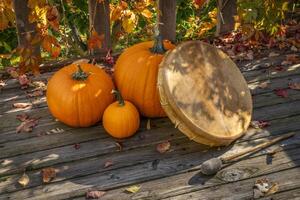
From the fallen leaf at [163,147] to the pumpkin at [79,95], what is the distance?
0.50 meters

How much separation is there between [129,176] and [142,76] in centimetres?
75

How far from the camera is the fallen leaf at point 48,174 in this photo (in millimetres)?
2746

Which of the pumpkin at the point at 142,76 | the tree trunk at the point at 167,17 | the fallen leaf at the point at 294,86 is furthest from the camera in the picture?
the tree trunk at the point at 167,17

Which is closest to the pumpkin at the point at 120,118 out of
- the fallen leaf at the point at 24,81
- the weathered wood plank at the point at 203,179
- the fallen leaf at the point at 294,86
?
the weathered wood plank at the point at 203,179

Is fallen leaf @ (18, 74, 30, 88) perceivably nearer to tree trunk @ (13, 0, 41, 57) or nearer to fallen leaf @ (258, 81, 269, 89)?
tree trunk @ (13, 0, 41, 57)

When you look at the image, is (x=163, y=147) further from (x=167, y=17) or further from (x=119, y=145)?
(x=167, y=17)

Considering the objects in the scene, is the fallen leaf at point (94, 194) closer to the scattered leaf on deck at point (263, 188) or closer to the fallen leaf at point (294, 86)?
the scattered leaf on deck at point (263, 188)

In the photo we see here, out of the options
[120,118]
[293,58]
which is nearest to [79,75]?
[120,118]

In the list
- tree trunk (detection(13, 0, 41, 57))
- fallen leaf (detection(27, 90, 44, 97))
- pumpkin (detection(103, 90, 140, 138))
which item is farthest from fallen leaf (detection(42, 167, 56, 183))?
tree trunk (detection(13, 0, 41, 57))

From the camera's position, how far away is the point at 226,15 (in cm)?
457

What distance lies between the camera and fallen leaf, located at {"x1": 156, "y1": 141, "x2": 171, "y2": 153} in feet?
9.88

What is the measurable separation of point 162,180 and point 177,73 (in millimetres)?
750

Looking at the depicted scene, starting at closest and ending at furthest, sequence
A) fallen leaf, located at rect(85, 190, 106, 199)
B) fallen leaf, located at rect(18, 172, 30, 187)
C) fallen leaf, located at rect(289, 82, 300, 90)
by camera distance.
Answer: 1. fallen leaf, located at rect(85, 190, 106, 199)
2. fallen leaf, located at rect(18, 172, 30, 187)
3. fallen leaf, located at rect(289, 82, 300, 90)

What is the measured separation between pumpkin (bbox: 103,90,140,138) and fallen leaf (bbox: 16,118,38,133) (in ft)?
1.92
